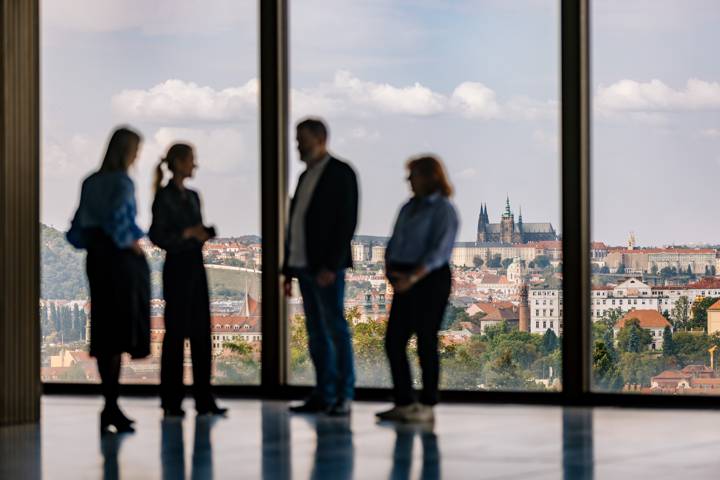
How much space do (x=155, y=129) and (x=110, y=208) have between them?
1504 mm

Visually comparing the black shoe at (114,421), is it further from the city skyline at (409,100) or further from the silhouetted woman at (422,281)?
the city skyline at (409,100)

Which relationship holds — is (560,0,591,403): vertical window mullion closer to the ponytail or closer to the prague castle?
the prague castle

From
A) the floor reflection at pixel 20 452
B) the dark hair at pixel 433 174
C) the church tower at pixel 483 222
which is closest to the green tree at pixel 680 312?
the church tower at pixel 483 222

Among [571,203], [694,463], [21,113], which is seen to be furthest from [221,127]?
[694,463]

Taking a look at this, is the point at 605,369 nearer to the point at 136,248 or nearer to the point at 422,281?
the point at 422,281

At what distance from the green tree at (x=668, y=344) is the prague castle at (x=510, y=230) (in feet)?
2.18

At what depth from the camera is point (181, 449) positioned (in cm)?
518

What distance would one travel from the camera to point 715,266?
6352 mm

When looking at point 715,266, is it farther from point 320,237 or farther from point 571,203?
point 320,237

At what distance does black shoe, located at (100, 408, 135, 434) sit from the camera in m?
5.67

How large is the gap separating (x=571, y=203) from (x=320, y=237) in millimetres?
1234

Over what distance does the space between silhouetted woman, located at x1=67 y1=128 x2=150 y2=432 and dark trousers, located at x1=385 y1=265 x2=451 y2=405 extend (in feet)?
3.61

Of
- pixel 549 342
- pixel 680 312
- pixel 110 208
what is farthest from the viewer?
pixel 549 342

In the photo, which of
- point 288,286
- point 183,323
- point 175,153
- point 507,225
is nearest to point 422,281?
point 288,286
